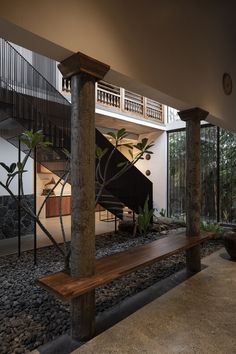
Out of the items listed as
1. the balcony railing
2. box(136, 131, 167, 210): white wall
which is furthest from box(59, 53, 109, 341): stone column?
box(136, 131, 167, 210): white wall

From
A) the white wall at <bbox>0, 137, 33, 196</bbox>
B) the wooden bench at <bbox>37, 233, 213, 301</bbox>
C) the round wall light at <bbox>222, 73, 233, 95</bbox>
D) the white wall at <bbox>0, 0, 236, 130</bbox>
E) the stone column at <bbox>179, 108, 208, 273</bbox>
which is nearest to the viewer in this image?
the white wall at <bbox>0, 0, 236, 130</bbox>

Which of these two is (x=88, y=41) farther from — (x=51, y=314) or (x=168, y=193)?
(x=168, y=193)

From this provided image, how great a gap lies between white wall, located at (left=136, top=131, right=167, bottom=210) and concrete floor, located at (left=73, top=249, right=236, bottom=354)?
17.0 ft

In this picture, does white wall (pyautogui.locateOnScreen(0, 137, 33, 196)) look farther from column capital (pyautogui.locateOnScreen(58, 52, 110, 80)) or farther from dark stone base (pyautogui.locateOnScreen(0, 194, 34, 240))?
column capital (pyautogui.locateOnScreen(58, 52, 110, 80))

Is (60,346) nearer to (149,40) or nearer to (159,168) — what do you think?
(149,40)

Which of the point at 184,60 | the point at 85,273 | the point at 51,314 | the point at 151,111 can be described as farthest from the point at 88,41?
the point at 151,111

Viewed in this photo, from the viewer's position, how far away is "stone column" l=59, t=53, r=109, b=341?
1915 millimetres

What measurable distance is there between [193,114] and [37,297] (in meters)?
2.85

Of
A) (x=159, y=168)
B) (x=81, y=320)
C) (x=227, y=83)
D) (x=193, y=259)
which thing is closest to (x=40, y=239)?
(x=193, y=259)

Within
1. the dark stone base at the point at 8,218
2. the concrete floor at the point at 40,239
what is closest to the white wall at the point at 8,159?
the dark stone base at the point at 8,218

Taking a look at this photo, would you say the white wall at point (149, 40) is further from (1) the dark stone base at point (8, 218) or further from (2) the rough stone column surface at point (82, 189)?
(1) the dark stone base at point (8, 218)

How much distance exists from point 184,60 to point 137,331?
9.52 feet

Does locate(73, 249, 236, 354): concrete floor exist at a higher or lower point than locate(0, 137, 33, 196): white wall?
lower

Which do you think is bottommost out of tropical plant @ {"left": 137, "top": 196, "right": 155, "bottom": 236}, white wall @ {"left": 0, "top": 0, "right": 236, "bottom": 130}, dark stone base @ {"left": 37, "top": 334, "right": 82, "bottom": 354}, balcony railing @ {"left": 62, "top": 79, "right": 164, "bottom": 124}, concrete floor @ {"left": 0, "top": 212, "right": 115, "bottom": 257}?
dark stone base @ {"left": 37, "top": 334, "right": 82, "bottom": 354}
